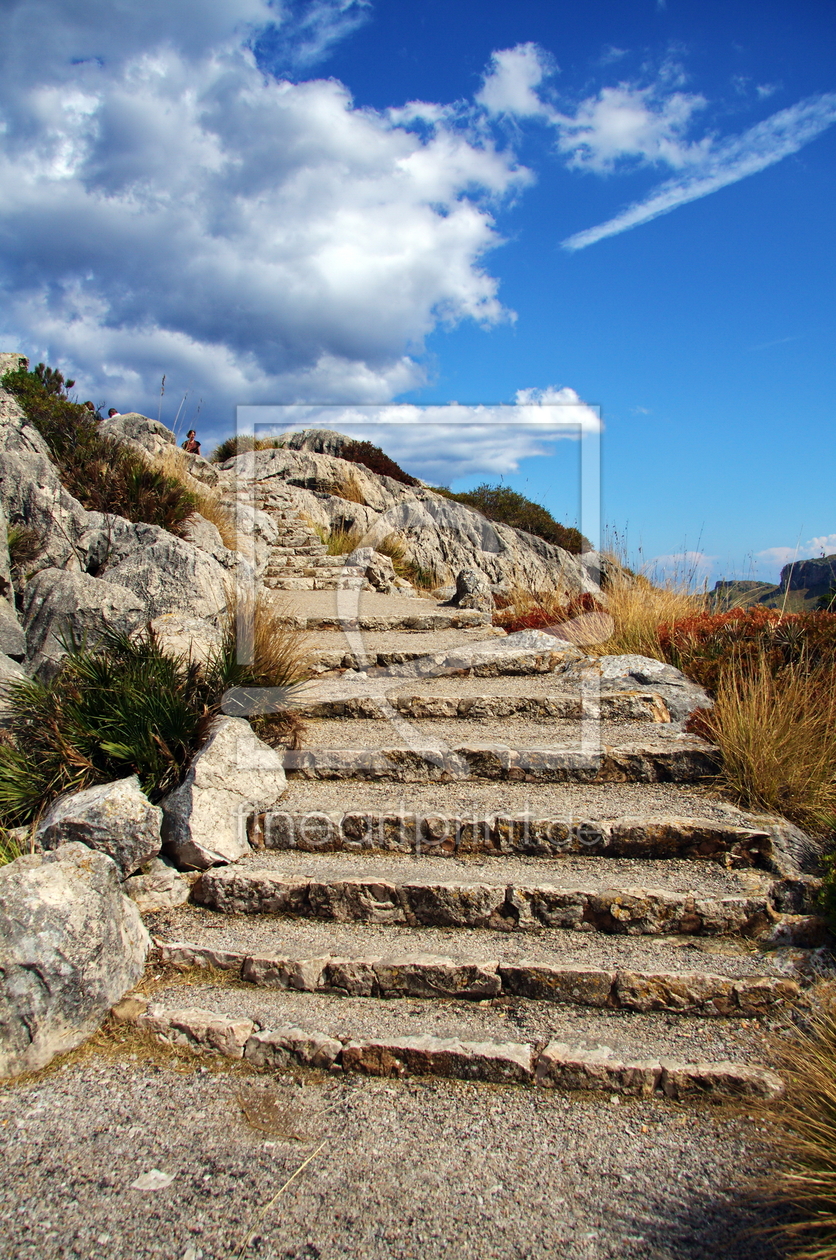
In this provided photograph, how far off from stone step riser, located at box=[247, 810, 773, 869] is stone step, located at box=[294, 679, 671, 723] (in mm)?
1506

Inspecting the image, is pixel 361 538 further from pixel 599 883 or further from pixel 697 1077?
pixel 697 1077

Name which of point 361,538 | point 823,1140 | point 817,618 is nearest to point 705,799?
point 823,1140

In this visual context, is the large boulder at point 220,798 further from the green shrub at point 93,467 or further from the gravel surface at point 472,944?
the green shrub at point 93,467

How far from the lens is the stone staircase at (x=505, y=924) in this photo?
2838 millimetres

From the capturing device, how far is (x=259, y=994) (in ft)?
10.6

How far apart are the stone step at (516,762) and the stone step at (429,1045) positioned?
1845mm

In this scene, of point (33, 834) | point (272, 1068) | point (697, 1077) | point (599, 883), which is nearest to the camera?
point (697, 1077)

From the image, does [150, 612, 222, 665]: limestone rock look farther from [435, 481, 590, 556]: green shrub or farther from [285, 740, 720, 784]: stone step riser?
[435, 481, 590, 556]: green shrub

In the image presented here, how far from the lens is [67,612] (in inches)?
225

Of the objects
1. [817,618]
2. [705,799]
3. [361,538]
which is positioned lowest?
[705,799]

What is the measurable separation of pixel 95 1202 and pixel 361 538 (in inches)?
566

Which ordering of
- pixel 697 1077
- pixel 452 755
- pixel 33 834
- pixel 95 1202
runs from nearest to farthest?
pixel 95 1202 → pixel 697 1077 → pixel 33 834 → pixel 452 755

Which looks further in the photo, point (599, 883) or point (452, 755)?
point (452, 755)

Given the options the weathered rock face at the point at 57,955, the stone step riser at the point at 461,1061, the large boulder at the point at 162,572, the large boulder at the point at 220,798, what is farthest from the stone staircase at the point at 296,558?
the stone step riser at the point at 461,1061
